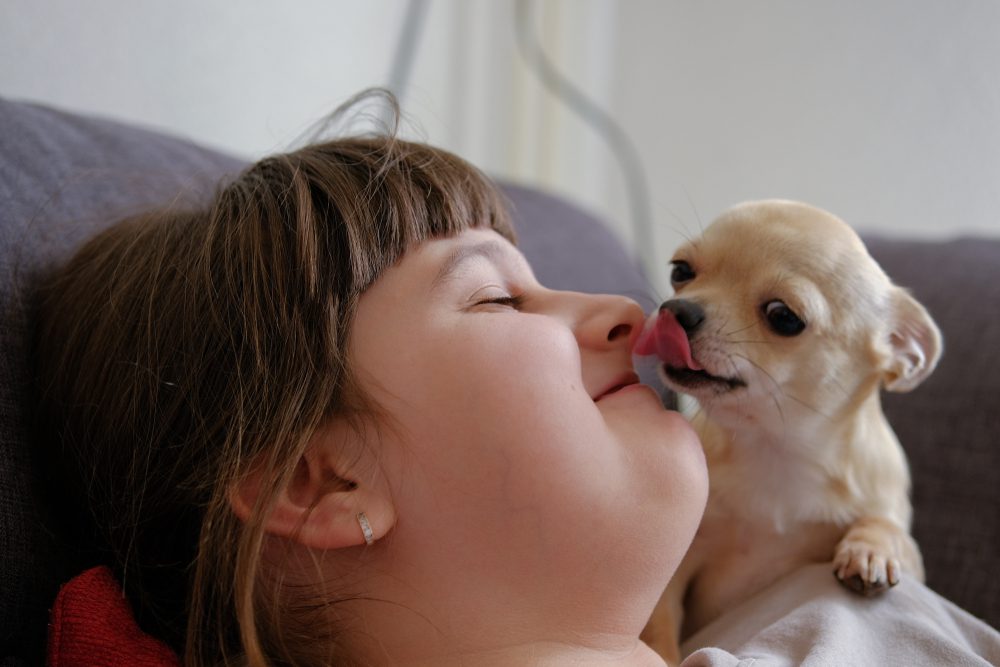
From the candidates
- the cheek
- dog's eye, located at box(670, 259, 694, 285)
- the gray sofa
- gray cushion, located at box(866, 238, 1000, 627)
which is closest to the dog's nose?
dog's eye, located at box(670, 259, 694, 285)

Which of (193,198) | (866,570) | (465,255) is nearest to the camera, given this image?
(465,255)

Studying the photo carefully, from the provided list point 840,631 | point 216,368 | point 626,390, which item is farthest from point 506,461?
point 840,631

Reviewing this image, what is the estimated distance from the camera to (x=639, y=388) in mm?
861

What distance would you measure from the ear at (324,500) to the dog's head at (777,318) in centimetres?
34

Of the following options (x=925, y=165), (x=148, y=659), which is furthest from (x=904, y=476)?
(x=925, y=165)

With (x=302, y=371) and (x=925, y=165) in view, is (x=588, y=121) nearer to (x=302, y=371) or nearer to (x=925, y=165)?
(x=925, y=165)

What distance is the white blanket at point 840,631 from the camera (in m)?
0.83

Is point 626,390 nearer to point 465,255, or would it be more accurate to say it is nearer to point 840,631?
point 465,255

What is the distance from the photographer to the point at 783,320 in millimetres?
1014

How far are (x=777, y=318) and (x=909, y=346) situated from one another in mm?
221

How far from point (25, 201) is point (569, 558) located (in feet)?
2.18

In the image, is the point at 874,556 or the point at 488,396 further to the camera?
the point at 874,556

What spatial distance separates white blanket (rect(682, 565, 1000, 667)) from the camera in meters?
0.83

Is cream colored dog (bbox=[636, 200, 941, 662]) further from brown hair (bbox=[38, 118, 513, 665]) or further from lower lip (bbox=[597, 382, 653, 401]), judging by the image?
brown hair (bbox=[38, 118, 513, 665])
